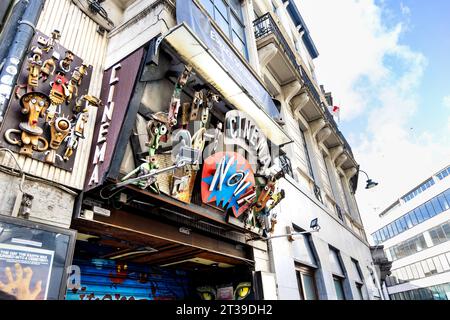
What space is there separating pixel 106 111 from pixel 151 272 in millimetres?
3662

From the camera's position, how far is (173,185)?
15.7 ft

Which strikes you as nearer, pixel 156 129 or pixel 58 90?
pixel 58 90

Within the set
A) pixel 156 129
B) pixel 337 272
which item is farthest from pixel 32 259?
pixel 337 272

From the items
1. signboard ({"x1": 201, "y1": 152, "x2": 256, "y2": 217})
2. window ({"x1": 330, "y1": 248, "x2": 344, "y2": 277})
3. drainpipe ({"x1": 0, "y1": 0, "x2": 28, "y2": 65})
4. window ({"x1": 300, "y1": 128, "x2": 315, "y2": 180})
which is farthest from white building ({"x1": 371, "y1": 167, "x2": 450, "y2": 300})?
drainpipe ({"x1": 0, "y1": 0, "x2": 28, "y2": 65})

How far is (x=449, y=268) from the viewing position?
125 ft

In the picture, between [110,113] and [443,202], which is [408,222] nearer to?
[443,202]

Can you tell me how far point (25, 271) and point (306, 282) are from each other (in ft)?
26.9

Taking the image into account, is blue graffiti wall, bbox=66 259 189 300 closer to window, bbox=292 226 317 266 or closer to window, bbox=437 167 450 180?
window, bbox=292 226 317 266

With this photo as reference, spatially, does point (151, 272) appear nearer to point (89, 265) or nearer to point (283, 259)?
point (89, 265)

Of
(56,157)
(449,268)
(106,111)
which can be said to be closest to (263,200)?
(106,111)

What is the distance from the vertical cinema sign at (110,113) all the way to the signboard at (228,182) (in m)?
1.93

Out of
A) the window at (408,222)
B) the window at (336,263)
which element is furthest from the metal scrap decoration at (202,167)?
the window at (408,222)

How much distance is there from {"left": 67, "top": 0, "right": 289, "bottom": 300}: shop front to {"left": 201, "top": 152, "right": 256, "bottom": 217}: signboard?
0.07 feet
